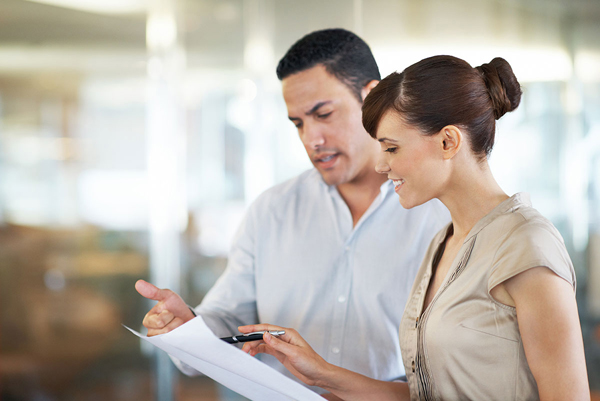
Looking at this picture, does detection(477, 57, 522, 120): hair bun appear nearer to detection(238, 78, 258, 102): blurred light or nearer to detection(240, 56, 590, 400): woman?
detection(240, 56, 590, 400): woman

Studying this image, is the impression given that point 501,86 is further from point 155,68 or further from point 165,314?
point 155,68

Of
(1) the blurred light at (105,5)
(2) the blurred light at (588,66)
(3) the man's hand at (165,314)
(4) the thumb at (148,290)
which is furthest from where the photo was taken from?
(1) the blurred light at (105,5)

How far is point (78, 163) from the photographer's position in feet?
11.7

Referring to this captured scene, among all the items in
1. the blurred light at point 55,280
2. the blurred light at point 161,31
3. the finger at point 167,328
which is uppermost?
the blurred light at point 161,31

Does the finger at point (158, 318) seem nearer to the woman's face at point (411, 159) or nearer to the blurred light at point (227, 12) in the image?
the woman's face at point (411, 159)

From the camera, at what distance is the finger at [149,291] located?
1.14 meters

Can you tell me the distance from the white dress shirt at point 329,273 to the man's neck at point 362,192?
0.04m

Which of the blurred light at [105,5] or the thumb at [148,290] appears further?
the blurred light at [105,5]

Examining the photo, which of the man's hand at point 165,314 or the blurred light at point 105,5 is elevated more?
the blurred light at point 105,5

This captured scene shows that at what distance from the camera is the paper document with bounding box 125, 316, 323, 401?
0.93 metres

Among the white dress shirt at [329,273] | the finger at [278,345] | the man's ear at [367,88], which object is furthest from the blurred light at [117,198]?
the finger at [278,345]

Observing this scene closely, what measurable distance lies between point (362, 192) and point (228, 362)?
85 cm

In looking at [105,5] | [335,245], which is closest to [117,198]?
[105,5]

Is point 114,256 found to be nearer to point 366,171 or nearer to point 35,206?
→ point 35,206
